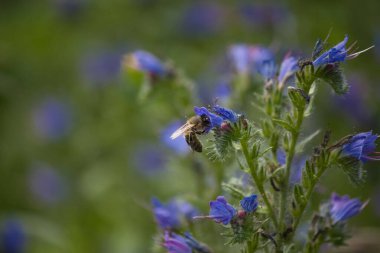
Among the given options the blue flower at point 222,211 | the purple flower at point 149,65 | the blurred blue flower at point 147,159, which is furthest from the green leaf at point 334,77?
the blurred blue flower at point 147,159

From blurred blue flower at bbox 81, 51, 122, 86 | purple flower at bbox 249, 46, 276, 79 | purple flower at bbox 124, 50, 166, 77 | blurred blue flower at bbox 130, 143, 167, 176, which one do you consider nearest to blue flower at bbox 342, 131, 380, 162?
purple flower at bbox 249, 46, 276, 79

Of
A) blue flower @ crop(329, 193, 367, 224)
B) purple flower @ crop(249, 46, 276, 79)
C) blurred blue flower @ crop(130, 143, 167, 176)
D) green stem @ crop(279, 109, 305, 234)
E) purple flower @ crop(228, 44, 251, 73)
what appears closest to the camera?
green stem @ crop(279, 109, 305, 234)

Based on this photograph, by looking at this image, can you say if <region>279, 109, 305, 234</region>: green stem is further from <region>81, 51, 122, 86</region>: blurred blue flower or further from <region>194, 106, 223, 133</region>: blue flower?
<region>81, 51, 122, 86</region>: blurred blue flower

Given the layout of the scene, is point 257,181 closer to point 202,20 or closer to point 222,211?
point 222,211

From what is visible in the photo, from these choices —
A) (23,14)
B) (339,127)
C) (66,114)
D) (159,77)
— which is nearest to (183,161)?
(159,77)

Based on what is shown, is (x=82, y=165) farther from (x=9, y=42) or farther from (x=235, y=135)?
(x=235, y=135)

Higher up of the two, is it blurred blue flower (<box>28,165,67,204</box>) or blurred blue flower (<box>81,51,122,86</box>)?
blurred blue flower (<box>81,51,122,86</box>)

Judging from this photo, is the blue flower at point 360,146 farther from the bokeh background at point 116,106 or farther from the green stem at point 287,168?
the bokeh background at point 116,106

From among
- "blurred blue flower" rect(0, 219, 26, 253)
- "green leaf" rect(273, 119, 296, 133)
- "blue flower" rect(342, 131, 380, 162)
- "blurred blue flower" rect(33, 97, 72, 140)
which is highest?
"blurred blue flower" rect(33, 97, 72, 140)
